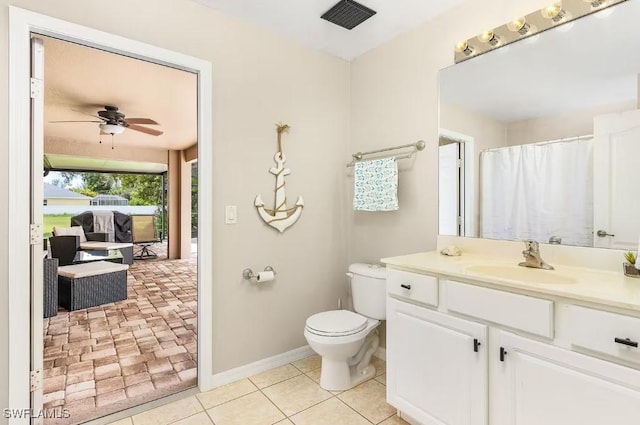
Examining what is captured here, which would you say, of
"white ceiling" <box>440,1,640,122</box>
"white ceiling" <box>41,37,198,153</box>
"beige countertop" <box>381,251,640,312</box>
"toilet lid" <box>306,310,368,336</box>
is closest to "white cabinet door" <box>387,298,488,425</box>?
"beige countertop" <box>381,251,640,312</box>

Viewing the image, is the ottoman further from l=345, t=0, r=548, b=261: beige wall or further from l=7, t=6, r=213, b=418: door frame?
l=345, t=0, r=548, b=261: beige wall

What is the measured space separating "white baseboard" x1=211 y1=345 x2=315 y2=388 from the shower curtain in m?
1.61

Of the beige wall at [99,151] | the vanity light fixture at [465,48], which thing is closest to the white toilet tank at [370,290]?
the vanity light fixture at [465,48]

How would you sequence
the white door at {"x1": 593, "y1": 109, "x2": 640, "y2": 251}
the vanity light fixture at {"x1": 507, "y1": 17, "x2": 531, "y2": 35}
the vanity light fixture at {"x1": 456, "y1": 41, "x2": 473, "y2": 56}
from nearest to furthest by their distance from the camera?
the white door at {"x1": 593, "y1": 109, "x2": 640, "y2": 251} → the vanity light fixture at {"x1": 507, "y1": 17, "x2": 531, "y2": 35} → the vanity light fixture at {"x1": 456, "y1": 41, "x2": 473, "y2": 56}

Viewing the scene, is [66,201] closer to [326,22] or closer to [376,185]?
[326,22]

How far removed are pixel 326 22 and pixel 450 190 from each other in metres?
1.41

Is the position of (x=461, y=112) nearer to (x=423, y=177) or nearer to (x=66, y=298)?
(x=423, y=177)

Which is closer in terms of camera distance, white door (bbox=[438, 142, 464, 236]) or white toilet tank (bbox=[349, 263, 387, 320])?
white door (bbox=[438, 142, 464, 236])

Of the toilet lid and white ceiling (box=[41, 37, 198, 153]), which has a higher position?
white ceiling (box=[41, 37, 198, 153])

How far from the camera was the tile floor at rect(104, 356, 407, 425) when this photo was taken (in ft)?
5.91

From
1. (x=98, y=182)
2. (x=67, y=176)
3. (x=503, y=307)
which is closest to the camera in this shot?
(x=503, y=307)

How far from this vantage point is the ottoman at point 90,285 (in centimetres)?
368

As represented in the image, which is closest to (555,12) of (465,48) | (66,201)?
(465,48)

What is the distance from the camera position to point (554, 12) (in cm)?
165
